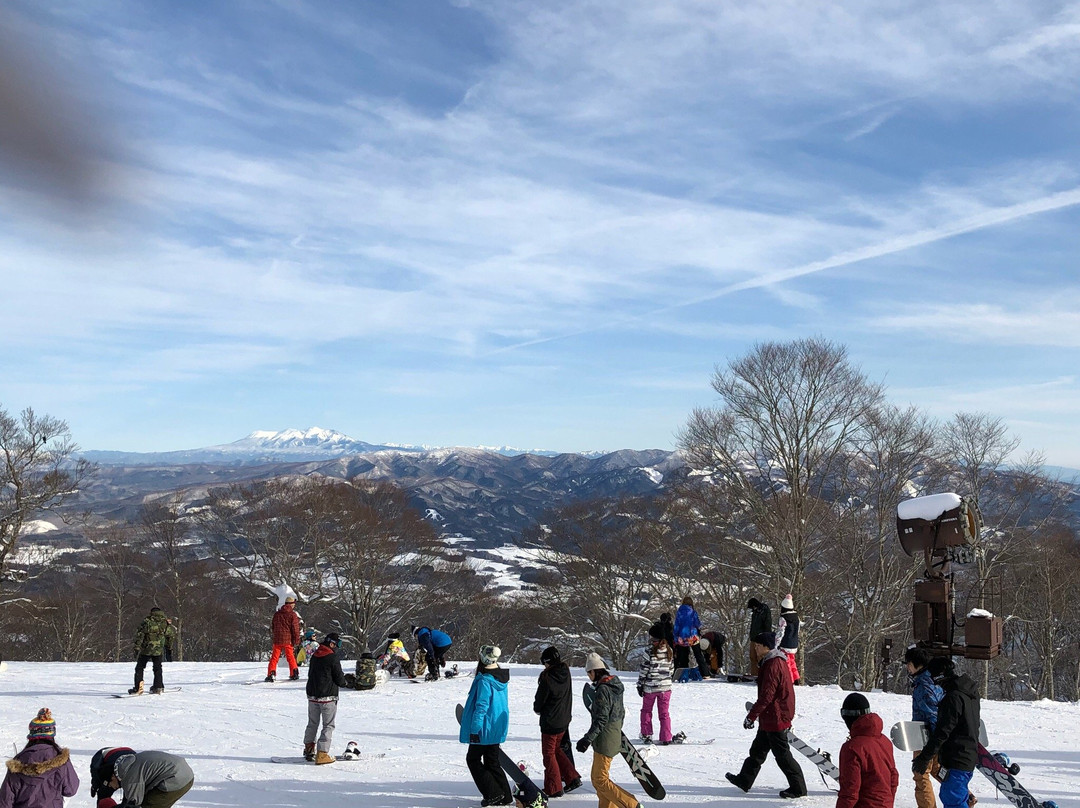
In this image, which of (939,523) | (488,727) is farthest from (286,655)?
(939,523)

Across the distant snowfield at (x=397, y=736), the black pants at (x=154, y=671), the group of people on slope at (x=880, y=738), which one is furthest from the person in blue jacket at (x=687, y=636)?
the black pants at (x=154, y=671)

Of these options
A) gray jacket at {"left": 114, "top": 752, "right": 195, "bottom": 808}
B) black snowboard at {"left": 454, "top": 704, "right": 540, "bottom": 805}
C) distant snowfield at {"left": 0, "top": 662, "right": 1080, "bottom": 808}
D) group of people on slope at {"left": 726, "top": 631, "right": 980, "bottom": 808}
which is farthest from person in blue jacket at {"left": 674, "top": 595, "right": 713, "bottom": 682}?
gray jacket at {"left": 114, "top": 752, "right": 195, "bottom": 808}

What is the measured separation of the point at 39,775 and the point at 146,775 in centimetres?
99

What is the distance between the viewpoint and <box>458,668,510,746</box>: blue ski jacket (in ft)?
23.7

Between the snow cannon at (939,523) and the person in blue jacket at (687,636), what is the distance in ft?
19.8

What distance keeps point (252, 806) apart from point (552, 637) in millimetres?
34580

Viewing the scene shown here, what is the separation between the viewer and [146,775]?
17.1 feet

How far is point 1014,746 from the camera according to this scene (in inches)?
414

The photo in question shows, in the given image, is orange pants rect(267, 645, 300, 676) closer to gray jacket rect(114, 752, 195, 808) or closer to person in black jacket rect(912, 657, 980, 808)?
gray jacket rect(114, 752, 195, 808)

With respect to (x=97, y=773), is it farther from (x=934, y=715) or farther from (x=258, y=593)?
(x=258, y=593)

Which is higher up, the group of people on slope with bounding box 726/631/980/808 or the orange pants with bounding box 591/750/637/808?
the group of people on slope with bounding box 726/631/980/808

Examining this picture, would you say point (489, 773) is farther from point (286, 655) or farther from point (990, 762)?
point (286, 655)

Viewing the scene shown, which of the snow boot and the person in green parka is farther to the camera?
the snow boot

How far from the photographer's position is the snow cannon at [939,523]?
1020 centimetres
